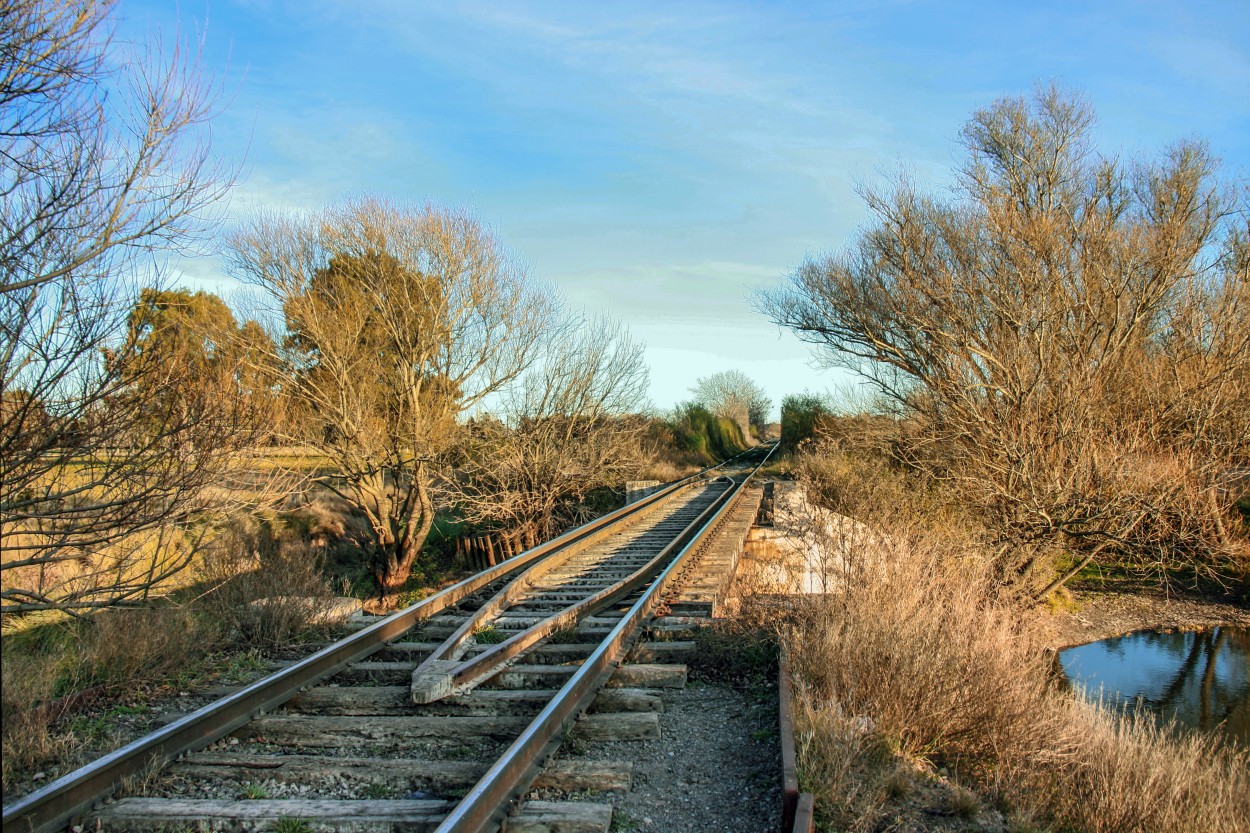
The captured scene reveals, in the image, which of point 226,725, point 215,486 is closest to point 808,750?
point 226,725

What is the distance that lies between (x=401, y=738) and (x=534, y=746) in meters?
1.00

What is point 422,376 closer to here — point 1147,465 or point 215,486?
point 215,486

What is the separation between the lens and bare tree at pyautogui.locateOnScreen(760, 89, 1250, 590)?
14.8 metres

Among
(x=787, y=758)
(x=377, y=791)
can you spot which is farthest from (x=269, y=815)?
(x=787, y=758)

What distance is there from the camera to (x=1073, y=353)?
603 inches

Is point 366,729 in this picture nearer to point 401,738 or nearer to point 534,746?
point 401,738

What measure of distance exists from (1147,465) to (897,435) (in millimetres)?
5615

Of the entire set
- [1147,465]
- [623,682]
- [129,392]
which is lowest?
[623,682]

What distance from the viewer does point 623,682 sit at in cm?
643

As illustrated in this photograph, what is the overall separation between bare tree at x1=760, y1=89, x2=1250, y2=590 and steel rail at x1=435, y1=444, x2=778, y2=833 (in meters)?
9.55

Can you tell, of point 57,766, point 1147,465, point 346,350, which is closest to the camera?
point 57,766

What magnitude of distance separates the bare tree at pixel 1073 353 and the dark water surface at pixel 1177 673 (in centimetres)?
172

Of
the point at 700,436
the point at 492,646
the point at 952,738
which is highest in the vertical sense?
the point at 700,436

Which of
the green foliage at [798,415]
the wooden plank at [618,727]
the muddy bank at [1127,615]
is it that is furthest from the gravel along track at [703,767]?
the green foliage at [798,415]
